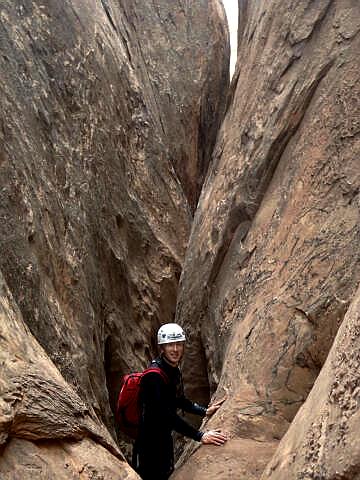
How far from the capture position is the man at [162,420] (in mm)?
6488

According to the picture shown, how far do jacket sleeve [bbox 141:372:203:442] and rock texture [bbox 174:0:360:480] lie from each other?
317 millimetres

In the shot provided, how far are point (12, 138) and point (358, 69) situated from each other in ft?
12.1

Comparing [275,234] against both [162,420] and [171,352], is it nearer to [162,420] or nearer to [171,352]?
[171,352]

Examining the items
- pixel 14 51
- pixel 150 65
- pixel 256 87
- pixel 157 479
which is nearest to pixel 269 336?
pixel 157 479

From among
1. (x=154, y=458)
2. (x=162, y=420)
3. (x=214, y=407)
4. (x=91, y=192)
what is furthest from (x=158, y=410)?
(x=91, y=192)

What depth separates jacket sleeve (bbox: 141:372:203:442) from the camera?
647 centimetres

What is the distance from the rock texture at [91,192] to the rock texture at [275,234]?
4.05 feet

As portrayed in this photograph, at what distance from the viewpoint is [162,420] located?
6.53m

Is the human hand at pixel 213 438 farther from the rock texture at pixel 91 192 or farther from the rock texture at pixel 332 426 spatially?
the rock texture at pixel 332 426

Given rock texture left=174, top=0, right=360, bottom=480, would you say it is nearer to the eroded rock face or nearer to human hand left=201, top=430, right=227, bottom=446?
human hand left=201, top=430, right=227, bottom=446

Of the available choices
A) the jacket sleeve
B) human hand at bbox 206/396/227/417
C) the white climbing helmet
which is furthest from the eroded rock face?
human hand at bbox 206/396/227/417

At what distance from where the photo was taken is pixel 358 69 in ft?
25.3

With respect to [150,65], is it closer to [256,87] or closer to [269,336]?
[256,87]

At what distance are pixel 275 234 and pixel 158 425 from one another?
2.45 meters
